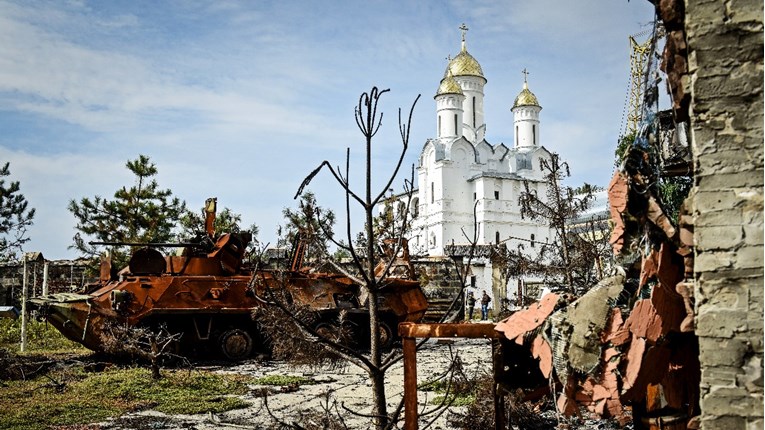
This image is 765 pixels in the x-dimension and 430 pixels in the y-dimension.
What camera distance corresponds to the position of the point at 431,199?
5519cm

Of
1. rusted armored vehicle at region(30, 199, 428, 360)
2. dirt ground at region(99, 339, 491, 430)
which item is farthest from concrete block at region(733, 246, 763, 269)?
rusted armored vehicle at region(30, 199, 428, 360)

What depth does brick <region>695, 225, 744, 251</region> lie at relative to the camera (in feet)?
12.9

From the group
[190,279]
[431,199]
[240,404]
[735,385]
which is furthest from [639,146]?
[431,199]

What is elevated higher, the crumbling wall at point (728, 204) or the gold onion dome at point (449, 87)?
the gold onion dome at point (449, 87)

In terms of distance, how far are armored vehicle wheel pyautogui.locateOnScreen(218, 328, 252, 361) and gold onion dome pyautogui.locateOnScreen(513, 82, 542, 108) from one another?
45953 mm

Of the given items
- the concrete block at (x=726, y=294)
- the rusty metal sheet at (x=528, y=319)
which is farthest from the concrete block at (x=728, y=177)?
the rusty metal sheet at (x=528, y=319)

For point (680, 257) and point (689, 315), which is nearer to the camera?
point (689, 315)

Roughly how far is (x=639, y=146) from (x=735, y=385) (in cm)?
171

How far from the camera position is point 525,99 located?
57031 millimetres

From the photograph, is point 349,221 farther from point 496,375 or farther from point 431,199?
point 431,199

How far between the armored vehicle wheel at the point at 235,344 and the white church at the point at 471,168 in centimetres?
3843

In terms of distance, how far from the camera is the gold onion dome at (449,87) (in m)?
54.1

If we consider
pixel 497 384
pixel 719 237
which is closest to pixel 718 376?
pixel 719 237

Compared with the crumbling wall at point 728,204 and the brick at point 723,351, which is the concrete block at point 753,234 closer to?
the crumbling wall at point 728,204
